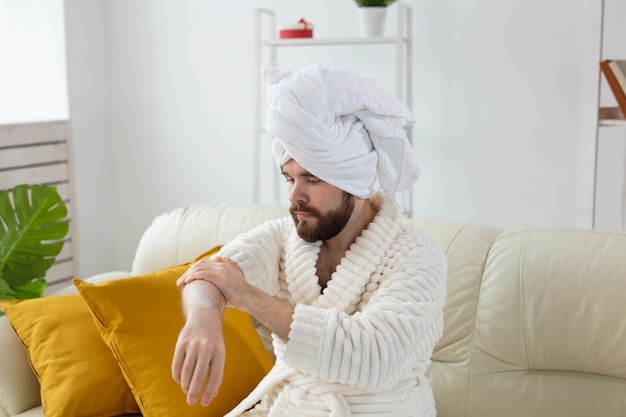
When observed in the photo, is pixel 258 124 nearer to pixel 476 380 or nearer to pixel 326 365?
pixel 476 380

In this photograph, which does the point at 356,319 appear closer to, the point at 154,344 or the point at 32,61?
the point at 154,344

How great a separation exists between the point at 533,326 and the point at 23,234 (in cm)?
152

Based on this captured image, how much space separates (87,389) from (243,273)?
0.57m

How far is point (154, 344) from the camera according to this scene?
2.13m

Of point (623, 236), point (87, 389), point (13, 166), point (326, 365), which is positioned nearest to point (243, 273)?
point (326, 365)

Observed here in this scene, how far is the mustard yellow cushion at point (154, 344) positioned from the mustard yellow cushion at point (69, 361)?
0.22ft

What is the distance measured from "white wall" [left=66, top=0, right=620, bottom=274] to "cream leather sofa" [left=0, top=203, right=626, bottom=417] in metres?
1.22

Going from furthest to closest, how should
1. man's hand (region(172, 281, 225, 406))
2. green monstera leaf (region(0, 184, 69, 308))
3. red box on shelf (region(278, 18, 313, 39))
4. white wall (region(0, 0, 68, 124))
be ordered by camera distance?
white wall (region(0, 0, 68, 124))
red box on shelf (region(278, 18, 313, 39))
green monstera leaf (region(0, 184, 69, 308))
man's hand (region(172, 281, 225, 406))

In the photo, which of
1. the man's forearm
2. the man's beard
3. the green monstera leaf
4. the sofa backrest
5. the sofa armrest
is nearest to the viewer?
the man's forearm

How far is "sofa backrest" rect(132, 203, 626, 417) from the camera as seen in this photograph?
2.02 metres

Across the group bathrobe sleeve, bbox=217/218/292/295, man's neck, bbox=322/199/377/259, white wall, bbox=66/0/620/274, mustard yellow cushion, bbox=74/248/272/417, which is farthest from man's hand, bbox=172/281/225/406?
white wall, bbox=66/0/620/274

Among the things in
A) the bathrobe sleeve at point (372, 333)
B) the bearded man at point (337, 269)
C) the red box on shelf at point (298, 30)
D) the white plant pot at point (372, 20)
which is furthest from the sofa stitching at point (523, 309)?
the red box on shelf at point (298, 30)

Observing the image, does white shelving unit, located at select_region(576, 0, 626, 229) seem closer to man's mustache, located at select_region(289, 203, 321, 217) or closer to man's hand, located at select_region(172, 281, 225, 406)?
man's mustache, located at select_region(289, 203, 321, 217)

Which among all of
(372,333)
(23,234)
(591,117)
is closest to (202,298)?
(372,333)
